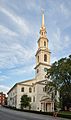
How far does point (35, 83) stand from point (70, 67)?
3029 centimetres

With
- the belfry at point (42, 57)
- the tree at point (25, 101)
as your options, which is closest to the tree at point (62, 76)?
the tree at point (25, 101)

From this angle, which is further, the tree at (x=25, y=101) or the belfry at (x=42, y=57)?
the belfry at (x=42, y=57)

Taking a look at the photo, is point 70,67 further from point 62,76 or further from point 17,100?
point 17,100

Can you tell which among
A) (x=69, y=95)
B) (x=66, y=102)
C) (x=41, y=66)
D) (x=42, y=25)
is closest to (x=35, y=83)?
(x=41, y=66)

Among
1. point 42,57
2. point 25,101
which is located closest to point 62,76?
point 25,101

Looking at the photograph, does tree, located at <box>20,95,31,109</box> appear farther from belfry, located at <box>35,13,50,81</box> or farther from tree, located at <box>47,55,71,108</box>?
tree, located at <box>47,55,71,108</box>

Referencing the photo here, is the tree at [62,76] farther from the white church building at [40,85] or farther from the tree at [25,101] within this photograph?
the tree at [25,101]

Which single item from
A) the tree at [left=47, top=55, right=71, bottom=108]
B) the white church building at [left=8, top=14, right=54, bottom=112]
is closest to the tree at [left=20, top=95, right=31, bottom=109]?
the white church building at [left=8, top=14, right=54, bottom=112]

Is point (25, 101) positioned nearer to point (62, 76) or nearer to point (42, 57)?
point (42, 57)

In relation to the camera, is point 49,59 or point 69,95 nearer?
point 69,95

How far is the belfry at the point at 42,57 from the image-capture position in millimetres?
88750

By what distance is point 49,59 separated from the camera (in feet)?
302

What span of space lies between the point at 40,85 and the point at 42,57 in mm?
10178

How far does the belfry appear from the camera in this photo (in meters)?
88.8
